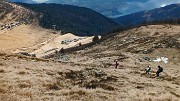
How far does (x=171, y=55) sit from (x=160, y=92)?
288 feet


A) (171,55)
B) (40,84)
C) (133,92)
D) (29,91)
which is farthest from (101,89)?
(171,55)

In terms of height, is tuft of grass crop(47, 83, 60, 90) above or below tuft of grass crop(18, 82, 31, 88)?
below

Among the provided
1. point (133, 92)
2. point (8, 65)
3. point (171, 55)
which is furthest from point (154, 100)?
point (171, 55)

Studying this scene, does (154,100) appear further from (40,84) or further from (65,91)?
(40,84)

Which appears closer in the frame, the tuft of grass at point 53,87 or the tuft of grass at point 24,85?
the tuft of grass at point 24,85

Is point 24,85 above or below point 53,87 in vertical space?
above

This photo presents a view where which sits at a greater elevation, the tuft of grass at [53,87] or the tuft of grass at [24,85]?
the tuft of grass at [24,85]

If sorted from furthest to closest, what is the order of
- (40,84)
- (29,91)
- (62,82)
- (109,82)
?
(109,82)
(62,82)
(40,84)
(29,91)

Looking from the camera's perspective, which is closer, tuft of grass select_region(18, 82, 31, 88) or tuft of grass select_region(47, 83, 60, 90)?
tuft of grass select_region(18, 82, 31, 88)

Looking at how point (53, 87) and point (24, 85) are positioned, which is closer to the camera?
point (24, 85)

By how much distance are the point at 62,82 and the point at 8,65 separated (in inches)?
411

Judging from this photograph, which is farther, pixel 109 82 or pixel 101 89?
pixel 109 82

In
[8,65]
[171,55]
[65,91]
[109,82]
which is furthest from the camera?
[171,55]

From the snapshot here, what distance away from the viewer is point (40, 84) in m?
37.8
